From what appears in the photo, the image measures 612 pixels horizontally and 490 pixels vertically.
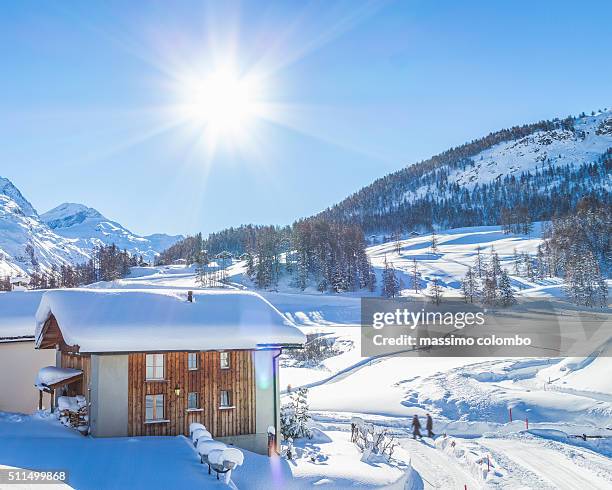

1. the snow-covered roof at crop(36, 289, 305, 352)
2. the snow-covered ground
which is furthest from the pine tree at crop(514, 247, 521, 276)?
the snow-covered roof at crop(36, 289, 305, 352)

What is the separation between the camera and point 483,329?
56.1 m

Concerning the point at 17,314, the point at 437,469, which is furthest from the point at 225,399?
the point at 17,314

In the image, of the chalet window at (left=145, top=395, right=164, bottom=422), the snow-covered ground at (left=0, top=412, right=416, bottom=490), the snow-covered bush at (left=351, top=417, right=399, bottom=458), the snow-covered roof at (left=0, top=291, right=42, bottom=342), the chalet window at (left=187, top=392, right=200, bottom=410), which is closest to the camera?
the snow-covered ground at (left=0, top=412, right=416, bottom=490)

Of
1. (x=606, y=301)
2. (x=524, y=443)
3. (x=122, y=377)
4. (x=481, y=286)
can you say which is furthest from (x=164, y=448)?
(x=481, y=286)

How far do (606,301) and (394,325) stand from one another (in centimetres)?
3012

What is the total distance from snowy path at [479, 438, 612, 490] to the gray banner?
48.2ft

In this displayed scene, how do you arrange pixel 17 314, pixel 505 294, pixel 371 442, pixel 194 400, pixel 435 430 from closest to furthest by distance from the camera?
pixel 194 400 < pixel 371 442 < pixel 17 314 < pixel 435 430 < pixel 505 294

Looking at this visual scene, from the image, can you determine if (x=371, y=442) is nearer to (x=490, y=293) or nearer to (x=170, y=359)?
(x=170, y=359)

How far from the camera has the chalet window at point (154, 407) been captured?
1581 centimetres

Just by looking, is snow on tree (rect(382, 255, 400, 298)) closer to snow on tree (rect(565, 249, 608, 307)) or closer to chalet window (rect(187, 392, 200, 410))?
snow on tree (rect(565, 249, 608, 307))

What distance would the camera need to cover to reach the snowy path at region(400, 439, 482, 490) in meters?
17.5

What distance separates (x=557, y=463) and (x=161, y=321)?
50.1 feet

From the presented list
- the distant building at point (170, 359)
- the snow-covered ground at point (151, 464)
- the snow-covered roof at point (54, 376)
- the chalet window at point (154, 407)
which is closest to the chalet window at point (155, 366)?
the distant building at point (170, 359)

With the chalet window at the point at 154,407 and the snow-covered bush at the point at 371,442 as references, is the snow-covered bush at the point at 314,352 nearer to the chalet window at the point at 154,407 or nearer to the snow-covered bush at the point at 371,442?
the snow-covered bush at the point at 371,442
